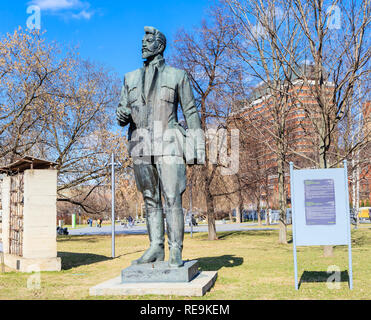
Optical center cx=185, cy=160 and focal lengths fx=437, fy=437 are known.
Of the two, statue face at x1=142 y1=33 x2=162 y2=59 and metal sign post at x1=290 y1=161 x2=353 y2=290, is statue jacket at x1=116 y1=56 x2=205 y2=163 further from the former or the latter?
metal sign post at x1=290 y1=161 x2=353 y2=290

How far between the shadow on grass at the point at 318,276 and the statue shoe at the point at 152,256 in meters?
2.48

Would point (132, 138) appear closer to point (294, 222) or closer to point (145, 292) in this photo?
point (145, 292)

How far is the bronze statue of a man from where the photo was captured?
6992mm

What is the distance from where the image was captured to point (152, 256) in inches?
280

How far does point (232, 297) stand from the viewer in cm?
633

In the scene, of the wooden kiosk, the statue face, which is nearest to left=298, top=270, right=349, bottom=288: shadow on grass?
the statue face

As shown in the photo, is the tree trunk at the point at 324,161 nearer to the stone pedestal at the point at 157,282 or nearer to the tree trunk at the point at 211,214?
the stone pedestal at the point at 157,282

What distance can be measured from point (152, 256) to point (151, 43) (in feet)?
11.7

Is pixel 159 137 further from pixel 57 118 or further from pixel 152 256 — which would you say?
pixel 57 118

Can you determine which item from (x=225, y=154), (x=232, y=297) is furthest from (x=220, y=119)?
(x=232, y=297)

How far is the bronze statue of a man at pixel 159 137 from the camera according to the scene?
22.9 feet

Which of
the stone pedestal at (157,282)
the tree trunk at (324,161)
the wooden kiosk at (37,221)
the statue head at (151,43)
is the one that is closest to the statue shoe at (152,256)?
the stone pedestal at (157,282)

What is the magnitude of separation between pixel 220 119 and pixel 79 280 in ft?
46.3

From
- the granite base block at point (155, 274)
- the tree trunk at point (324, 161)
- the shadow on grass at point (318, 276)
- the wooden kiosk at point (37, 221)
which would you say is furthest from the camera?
the tree trunk at point (324, 161)
